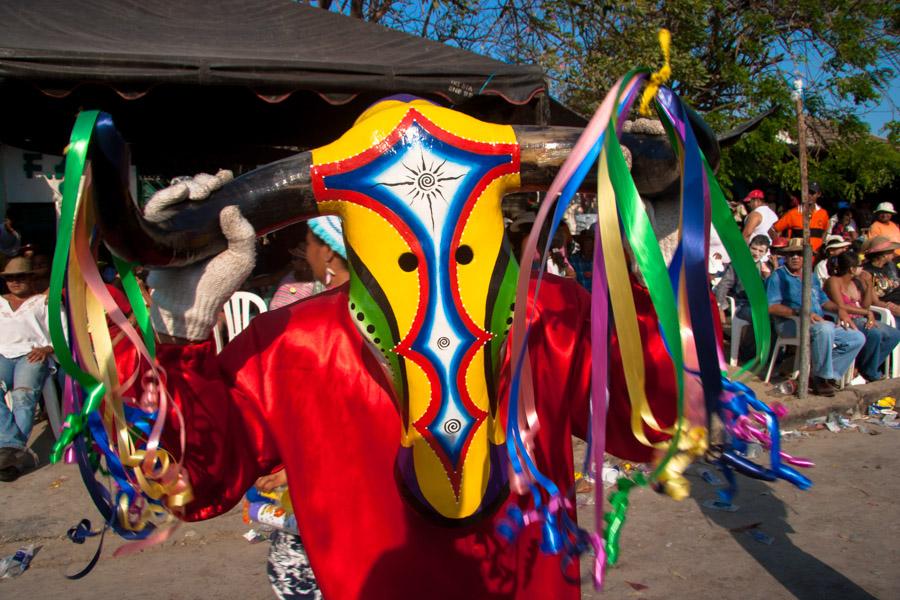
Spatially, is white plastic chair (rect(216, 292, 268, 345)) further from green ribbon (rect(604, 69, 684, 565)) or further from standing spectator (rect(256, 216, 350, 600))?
green ribbon (rect(604, 69, 684, 565))

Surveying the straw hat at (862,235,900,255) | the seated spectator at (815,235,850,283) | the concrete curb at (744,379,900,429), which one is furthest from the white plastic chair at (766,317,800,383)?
the straw hat at (862,235,900,255)

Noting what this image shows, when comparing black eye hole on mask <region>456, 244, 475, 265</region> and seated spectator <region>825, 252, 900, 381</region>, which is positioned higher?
black eye hole on mask <region>456, 244, 475, 265</region>

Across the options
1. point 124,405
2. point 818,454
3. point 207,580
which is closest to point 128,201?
point 124,405

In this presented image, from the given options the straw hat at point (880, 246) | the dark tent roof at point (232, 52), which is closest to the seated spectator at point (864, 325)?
the straw hat at point (880, 246)

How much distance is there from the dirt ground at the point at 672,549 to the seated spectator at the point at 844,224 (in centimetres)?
715

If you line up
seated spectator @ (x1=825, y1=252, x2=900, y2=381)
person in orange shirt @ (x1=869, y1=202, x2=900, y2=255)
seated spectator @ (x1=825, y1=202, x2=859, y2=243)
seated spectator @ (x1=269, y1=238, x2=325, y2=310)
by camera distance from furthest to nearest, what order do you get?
seated spectator @ (x1=825, y1=202, x2=859, y2=243) → person in orange shirt @ (x1=869, y1=202, x2=900, y2=255) → seated spectator @ (x1=825, y1=252, x2=900, y2=381) → seated spectator @ (x1=269, y1=238, x2=325, y2=310)

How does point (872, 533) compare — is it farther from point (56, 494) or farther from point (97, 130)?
point (56, 494)

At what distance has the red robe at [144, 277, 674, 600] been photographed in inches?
69.1

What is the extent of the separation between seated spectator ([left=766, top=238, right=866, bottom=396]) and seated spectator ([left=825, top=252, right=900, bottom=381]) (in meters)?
0.23

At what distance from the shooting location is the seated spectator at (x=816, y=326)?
636cm

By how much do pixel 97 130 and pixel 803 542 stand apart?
3.81 meters

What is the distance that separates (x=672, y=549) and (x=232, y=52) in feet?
13.0

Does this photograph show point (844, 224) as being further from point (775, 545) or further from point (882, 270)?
point (775, 545)

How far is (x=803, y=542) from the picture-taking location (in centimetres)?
396
